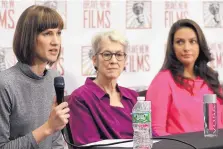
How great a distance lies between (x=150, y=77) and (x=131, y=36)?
279 millimetres

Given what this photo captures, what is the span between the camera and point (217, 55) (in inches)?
119

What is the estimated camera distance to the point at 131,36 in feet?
9.08

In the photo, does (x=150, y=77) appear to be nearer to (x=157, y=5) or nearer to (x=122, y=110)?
(x=157, y=5)

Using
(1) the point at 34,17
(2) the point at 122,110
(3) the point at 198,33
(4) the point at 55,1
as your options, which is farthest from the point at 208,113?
(4) the point at 55,1

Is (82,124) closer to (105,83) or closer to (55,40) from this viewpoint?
Result: (105,83)

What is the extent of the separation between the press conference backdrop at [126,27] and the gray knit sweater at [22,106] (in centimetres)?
52

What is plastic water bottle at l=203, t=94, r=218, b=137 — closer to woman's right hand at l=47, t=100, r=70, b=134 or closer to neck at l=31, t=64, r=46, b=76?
woman's right hand at l=47, t=100, r=70, b=134

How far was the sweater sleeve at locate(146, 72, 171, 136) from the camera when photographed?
233 centimetres

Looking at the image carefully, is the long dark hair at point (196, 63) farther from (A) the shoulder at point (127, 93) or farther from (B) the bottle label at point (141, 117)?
(B) the bottle label at point (141, 117)

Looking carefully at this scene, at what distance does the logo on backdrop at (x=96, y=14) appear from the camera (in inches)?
103

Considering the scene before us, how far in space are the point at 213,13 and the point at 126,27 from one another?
643 mm

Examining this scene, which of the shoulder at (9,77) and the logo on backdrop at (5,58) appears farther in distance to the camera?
the logo on backdrop at (5,58)

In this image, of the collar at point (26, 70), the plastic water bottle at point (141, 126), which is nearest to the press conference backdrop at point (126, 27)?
the collar at point (26, 70)

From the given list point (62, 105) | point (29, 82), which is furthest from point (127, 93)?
point (62, 105)
